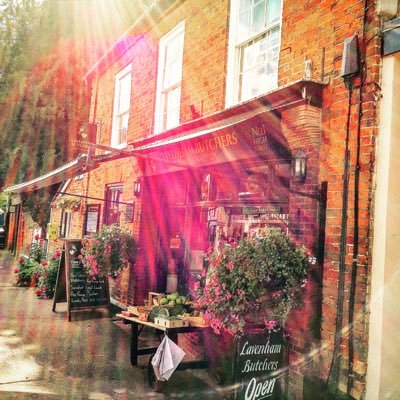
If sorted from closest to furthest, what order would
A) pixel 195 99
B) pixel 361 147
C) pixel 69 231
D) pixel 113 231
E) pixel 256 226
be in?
1. pixel 361 147
2. pixel 256 226
3. pixel 195 99
4. pixel 113 231
5. pixel 69 231

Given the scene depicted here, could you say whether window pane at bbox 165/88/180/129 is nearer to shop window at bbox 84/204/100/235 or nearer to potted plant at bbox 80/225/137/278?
potted plant at bbox 80/225/137/278

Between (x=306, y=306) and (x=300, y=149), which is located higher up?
(x=300, y=149)

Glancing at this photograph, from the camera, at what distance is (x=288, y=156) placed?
15.0 feet

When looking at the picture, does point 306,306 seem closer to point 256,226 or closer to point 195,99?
point 256,226

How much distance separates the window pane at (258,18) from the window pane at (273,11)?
0.41 feet

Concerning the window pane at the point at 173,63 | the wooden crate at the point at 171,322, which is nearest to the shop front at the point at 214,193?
the wooden crate at the point at 171,322

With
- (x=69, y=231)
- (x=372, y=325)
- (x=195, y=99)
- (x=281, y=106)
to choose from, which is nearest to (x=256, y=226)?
(x=281, y=106)

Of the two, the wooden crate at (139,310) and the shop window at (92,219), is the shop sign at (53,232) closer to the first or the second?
the shop window at (92,219)

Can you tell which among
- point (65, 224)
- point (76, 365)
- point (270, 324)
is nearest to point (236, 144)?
point (270, 324)

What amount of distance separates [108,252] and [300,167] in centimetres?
412

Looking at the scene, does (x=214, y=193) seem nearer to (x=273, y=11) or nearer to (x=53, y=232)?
(x=273, y=11)

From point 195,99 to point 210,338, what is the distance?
3672 millimetres

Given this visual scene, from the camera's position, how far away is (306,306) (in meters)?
3.94

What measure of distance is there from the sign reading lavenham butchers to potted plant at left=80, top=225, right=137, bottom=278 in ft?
13.0
